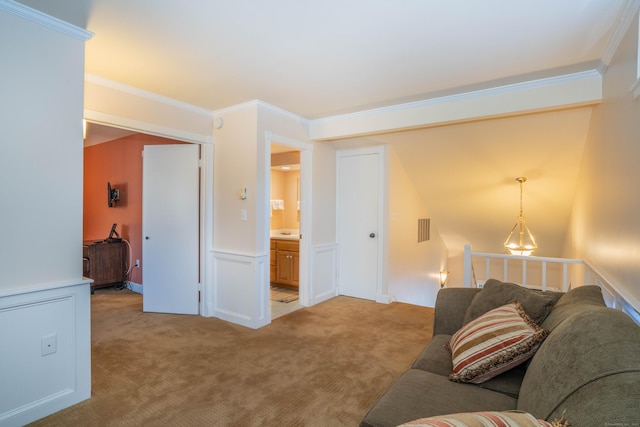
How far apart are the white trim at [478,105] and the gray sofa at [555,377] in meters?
1.74

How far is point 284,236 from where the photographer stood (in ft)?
17.4

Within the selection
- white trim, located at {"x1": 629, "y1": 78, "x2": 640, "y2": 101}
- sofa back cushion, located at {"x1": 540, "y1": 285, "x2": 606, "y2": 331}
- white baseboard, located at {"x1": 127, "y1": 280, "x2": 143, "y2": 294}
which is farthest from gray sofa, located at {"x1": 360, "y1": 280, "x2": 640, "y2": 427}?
white baseboard, located at {"x1": 127, "y1": 280, "x2": 143, "y2": 294}

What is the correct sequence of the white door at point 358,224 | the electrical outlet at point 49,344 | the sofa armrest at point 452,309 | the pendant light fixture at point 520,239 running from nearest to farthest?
the electrical outlet at point 49,344, the sofa armrest at point 452,309, the pendant light fixture at point 520,239, the white door at point 358,224

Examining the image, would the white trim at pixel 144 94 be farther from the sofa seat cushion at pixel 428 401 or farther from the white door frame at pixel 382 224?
the sofa seat cushion at pixel 428 401

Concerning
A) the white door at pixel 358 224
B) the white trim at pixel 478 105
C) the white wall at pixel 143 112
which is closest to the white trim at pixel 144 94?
the white wall at pixel 143 112

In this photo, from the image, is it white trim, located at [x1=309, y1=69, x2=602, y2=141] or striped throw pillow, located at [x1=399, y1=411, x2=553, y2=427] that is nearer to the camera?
striped throw pillow, located at [x1=399, y1=411, x2=553, y2=427]

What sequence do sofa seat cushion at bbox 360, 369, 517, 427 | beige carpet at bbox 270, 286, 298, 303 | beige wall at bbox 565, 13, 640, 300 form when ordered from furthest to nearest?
beige carpet at bbox 270, 286, 298, 303, beige wall at bbox 565, 13, 640, 300, sofa seat cushion at bbox 360, 369, 517, 427

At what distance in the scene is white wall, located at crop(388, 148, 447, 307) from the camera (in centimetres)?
453

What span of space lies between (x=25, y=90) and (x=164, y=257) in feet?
7.84

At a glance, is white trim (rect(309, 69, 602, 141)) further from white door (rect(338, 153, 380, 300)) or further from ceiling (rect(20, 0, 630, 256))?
white door (rect(338, 153, 380, 300))

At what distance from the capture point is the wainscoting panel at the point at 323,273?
431 centimetres

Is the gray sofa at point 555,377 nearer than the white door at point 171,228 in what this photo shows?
Yes

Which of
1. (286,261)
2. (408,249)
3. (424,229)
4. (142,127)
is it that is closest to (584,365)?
(142,127)

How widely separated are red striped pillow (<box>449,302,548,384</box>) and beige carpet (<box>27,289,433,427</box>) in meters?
0.80
